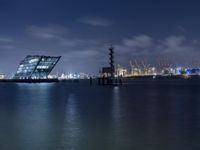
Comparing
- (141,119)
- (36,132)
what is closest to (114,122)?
(141,119)

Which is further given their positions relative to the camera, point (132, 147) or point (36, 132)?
point (36, 132)

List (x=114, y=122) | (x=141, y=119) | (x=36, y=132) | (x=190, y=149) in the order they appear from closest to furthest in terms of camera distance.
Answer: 1. (x=190, y=149)
2. (x=36, y=132)
3. (x=114, y=122)
4. (x=141, y=119)

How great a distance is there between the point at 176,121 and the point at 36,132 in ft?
28.1

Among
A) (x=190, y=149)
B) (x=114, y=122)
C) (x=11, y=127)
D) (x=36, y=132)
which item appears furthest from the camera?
(x=114, y=122)

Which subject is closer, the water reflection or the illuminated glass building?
the water reflection

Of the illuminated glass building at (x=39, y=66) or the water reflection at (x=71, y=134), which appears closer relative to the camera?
the water reflection at (x=71, y=134)

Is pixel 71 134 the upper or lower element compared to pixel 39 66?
lower

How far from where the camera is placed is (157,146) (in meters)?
12.0

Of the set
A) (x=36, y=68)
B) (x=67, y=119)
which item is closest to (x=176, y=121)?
(x=67, y=119)

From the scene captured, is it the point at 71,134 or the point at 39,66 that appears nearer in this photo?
the point at 71,134

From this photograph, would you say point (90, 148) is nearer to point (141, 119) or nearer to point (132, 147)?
point (132, 147)

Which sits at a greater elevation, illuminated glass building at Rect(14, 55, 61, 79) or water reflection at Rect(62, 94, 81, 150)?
illuminated glass building at Rect(14, 55, 61, 79)

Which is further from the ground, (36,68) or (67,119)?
(36,68)

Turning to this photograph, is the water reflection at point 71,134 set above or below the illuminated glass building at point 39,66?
below
